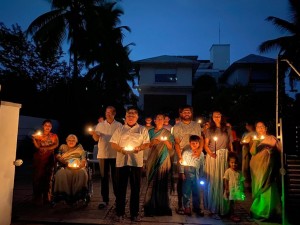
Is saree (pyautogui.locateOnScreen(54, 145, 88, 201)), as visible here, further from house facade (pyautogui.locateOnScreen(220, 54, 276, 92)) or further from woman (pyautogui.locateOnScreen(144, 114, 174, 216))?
house facade (pyautogui.locateOnScreen(220, 54, 276, 92))

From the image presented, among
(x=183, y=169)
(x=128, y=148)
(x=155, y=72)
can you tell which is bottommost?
(x=183, y=169)

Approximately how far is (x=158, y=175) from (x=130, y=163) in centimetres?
66

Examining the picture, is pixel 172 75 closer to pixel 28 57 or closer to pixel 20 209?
pixel 28 57

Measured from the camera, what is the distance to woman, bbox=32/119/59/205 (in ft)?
20.9

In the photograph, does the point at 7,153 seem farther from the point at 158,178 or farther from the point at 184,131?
the point at 184,131

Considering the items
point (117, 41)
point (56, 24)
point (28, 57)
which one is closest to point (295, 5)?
point (117, 41)

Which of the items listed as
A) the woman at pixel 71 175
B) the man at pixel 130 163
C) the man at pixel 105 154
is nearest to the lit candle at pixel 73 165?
the woman at pixel 71 175

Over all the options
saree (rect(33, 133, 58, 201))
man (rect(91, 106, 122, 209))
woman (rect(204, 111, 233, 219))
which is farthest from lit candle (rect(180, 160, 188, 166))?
saree (rect(33, 133, 58, 201))

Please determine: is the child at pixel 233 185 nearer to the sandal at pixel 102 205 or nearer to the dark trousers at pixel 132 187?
the dark trousers at pixel 132 187

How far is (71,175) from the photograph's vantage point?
20.7ft

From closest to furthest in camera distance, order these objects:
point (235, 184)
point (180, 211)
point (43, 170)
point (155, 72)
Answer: point (235, 184)
point (180, 211)
point (43, 170)
point (155, 72)

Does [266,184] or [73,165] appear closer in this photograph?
[266,184]

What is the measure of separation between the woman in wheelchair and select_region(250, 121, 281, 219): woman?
11.0 feet

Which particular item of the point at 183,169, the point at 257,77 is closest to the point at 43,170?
the point at 183,169
